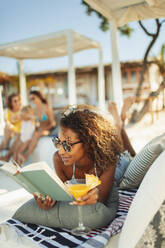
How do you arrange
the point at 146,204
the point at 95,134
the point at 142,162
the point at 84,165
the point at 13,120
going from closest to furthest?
the point at 146,204
the point at 95,134
the point at 84,165
the point at 142,162
the point at 13,120

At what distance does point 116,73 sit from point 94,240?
4.93 m

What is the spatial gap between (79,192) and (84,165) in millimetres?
601

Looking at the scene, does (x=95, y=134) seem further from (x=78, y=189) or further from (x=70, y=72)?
(x=70, y=72)

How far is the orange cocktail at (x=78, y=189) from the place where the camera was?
1.59 meters

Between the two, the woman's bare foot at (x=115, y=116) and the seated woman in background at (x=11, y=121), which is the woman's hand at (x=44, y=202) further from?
the seated woman in background at (x=11, y=121)

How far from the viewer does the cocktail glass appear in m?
1.59

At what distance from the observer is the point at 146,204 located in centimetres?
136

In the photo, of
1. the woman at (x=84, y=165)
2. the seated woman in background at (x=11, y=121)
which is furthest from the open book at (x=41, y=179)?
the seated woman in background at (x=11, y=121)

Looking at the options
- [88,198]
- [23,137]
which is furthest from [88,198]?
[23,137]

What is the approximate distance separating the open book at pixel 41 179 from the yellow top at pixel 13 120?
359cm

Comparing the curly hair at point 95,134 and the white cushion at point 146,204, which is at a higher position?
the curly hair at point 95,134

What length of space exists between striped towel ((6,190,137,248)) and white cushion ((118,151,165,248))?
320 millimetres

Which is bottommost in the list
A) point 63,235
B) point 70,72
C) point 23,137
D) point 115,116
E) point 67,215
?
point 63,235

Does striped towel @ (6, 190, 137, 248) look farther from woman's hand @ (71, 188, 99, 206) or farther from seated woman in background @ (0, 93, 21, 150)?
seated woman in background @ (0, 93, 21, 150)
